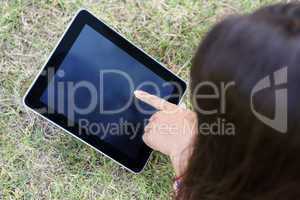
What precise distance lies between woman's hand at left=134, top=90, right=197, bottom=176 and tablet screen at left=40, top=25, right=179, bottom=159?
0.07 feet

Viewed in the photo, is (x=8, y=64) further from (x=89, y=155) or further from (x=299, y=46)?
(x=299, y=46)

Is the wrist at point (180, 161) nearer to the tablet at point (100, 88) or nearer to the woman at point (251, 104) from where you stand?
the tablet at point (100, 88)

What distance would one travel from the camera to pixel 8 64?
46.8 inches

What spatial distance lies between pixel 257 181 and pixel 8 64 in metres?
0.70

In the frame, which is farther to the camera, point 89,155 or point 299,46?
point 89,155

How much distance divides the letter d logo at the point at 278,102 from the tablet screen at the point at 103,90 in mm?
470

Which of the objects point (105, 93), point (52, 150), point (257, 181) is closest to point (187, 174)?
point (257, 181)

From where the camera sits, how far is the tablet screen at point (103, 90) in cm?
107

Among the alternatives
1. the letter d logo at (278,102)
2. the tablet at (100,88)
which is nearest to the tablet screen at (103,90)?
the tablet at (100,88)

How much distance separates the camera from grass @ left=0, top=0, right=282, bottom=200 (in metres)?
1.17

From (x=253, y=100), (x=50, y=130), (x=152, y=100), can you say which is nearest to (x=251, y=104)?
(x=253, y=100)

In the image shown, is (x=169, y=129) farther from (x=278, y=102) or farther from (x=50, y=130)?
(x=278, y=102)

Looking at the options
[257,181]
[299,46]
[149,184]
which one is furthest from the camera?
[149,184]

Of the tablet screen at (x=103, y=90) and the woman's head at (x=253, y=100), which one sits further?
the tablet screen at (x=103, y=90)
